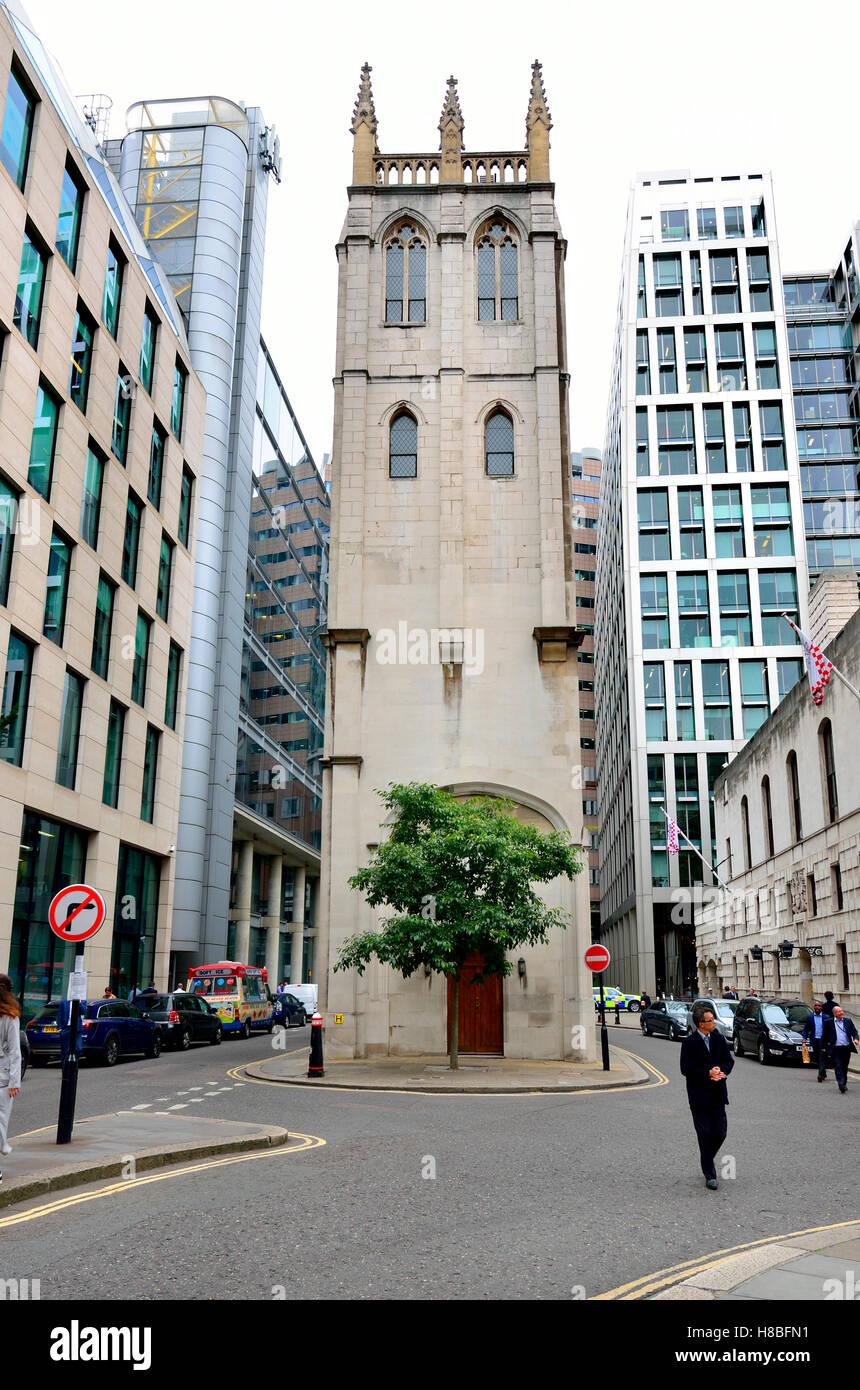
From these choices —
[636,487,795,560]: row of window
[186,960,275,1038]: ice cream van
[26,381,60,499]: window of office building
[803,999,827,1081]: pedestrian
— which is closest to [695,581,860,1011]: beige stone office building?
[803,999,827,1081]: pedestrian

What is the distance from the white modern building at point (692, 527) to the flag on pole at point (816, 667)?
110 feet

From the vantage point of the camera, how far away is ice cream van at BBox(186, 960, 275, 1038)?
3638 cm

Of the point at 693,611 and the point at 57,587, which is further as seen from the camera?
the point at 693,611

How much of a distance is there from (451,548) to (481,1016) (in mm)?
11699

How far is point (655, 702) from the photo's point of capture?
7081 cm

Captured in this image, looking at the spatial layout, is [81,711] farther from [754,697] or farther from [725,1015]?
[754,697]

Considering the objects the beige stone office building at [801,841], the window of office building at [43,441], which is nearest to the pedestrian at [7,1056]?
the window of office building at [43,441]

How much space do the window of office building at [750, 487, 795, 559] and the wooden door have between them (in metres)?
53.4

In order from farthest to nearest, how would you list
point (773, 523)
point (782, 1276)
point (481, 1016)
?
point (773, 523), point (481, 1016), point (782, 1276)

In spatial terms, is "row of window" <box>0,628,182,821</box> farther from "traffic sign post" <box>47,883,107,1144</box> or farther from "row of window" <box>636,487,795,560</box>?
"row of window" <box>636,487,795,560</box>

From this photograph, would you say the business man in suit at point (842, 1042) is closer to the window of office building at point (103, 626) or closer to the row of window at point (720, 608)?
the window of office building at point (103, 626)

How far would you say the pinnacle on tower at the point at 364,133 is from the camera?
3053 cm

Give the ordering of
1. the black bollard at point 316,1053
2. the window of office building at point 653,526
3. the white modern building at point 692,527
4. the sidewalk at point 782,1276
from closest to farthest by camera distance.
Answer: the sidewalk at point 782,1276 → the black bollard at point 316,1053 → the white modern building at point 692,527 → the window of office building at point 653,526

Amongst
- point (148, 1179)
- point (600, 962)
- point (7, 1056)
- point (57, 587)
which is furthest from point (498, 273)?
point (148, 1179)
